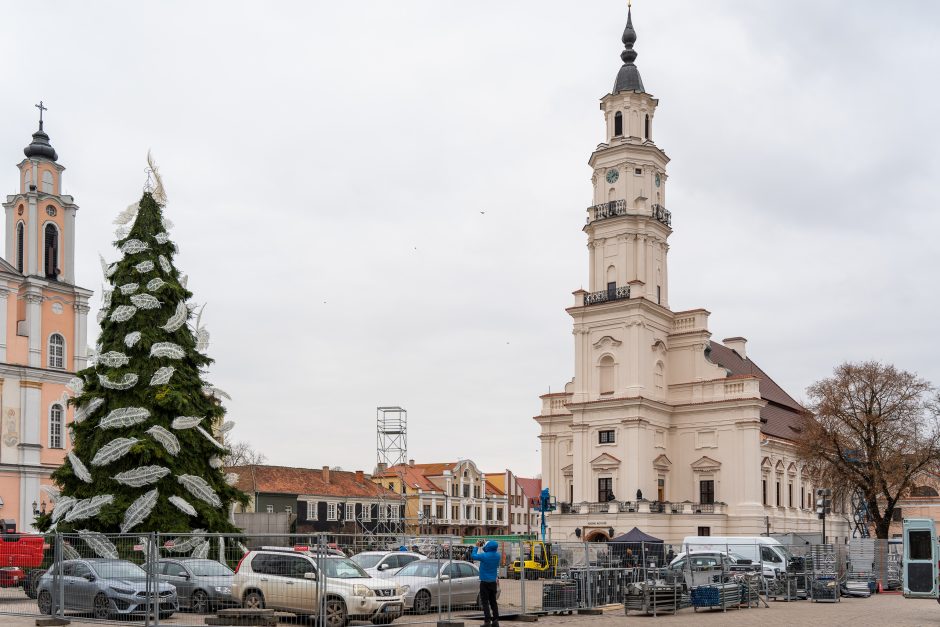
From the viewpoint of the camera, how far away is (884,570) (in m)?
39.6

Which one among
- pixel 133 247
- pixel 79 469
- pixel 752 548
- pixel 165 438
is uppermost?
pixel 133 247

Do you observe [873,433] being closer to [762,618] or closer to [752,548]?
[752,548]

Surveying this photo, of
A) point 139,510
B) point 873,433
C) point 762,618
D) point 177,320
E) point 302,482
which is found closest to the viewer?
point 762,618

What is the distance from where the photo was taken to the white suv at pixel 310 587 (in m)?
17.6

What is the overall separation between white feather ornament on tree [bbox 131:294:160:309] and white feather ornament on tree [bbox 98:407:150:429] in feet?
Answer: 10.0

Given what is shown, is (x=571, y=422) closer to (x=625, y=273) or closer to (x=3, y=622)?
(x=625, y=273)

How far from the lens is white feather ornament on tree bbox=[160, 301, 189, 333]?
2866 cm

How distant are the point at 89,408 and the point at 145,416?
1.97 metres

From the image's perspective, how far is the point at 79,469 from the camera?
2712 cm

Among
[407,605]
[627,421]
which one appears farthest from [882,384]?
[407,605]

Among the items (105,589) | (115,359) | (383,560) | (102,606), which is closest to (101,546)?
(105,589)

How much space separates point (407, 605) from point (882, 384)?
39306 millimetres

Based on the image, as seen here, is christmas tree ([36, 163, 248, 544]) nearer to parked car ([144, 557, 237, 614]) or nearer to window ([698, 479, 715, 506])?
parked car ([144, 557, 237, 614])

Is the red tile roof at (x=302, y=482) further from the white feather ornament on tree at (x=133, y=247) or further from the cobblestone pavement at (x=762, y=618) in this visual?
the cobblestone pavement at (x=762, y=618)
